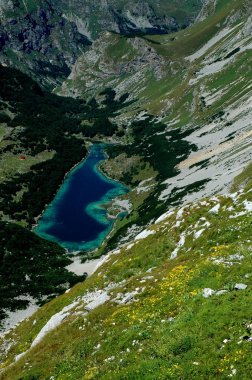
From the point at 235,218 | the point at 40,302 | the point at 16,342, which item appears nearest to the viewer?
the point at 235,218

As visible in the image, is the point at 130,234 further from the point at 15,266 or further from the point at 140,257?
the point at 140,257

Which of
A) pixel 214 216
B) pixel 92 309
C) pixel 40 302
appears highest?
pixel 92 309

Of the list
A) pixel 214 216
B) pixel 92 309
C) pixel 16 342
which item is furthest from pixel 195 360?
pixel 16 342

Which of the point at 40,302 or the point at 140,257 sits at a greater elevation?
the point at 140,257

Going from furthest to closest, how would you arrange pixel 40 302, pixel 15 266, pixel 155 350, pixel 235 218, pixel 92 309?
pixel 15 266 → pixel 40 302 → pixel 235 218 → pixel 92 309 → pixel 155 350

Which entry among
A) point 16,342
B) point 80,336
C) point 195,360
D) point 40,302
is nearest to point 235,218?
point 80,336

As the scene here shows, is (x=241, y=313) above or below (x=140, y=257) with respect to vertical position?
above

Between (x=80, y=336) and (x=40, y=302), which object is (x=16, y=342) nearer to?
(x=80, y=336)

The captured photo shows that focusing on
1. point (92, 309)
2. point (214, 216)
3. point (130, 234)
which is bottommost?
point (130, 234)

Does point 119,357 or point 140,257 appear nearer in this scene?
point 119,357
